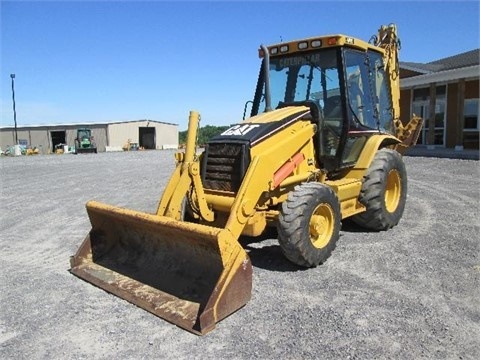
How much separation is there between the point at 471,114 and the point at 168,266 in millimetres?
18200

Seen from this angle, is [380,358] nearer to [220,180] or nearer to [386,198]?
[220,180]

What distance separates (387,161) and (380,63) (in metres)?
1.63

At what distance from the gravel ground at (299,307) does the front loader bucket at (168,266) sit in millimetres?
120

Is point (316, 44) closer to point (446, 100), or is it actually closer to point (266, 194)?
point (266, 194)

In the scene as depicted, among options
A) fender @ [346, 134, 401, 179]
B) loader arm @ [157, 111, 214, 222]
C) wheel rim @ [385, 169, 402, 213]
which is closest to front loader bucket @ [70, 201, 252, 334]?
loader arm @ [157, 111, 214, 222]

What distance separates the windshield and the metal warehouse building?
1659 inches

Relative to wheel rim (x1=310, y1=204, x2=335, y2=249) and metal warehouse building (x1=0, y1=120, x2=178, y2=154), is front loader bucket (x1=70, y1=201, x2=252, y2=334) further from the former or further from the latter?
metal warehouse building (x1=0, y1=120, x2=178, y2=154)

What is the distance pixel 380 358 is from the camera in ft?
9.83

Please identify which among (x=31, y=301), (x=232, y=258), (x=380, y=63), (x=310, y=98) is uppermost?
(x=380, y=63)

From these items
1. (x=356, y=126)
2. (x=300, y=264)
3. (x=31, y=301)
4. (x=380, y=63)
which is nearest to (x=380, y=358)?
(x=300, y=264)

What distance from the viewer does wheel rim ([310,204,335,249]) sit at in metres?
4.75

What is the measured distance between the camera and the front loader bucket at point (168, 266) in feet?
11.9

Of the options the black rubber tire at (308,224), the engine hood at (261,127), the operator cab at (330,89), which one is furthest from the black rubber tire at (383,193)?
the engine hood at (261,127)

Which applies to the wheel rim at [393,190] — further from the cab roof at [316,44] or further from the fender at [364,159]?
the cab roof at [316,44]
